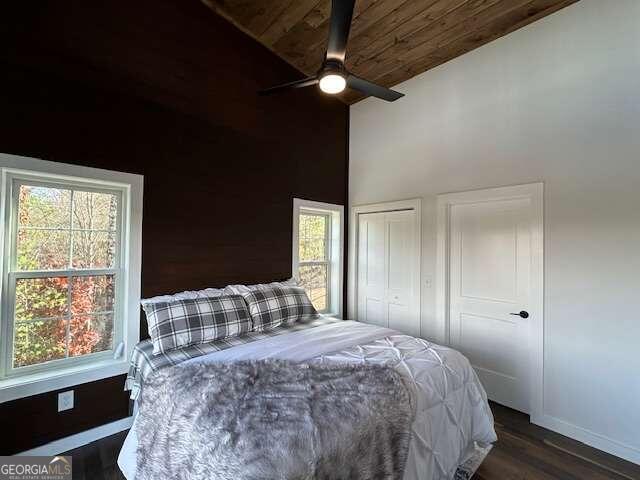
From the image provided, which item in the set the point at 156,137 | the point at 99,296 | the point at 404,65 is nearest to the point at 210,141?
the point at 156,137

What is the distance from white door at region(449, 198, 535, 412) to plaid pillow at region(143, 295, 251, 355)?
7.05 feet

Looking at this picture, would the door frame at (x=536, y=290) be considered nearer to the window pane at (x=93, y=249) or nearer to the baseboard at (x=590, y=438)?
the baseboard at (x=590, y=438)

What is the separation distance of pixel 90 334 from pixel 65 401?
46cm

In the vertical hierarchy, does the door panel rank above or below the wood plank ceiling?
below

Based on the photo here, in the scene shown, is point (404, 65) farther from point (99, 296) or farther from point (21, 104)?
point (99, 296)

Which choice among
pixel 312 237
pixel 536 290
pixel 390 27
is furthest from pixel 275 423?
pixel 390 27

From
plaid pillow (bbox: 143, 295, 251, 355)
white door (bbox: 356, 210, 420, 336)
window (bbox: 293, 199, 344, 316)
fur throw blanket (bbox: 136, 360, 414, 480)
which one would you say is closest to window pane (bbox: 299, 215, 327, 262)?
window (bbox: 293, 199, 344, 316)

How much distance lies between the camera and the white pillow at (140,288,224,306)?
2.33 metres

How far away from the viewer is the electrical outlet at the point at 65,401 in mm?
2090

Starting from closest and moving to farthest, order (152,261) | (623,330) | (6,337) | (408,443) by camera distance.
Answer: (408,443) < (6,337) < (623,330) < (152,261)

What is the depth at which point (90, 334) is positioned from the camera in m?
2.30

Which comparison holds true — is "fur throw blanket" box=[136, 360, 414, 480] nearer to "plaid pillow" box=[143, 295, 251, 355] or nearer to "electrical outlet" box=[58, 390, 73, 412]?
"plaid pillow" box=[143, 295, 251, 355]

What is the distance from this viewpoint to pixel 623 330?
211cm

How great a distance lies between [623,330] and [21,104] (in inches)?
173
